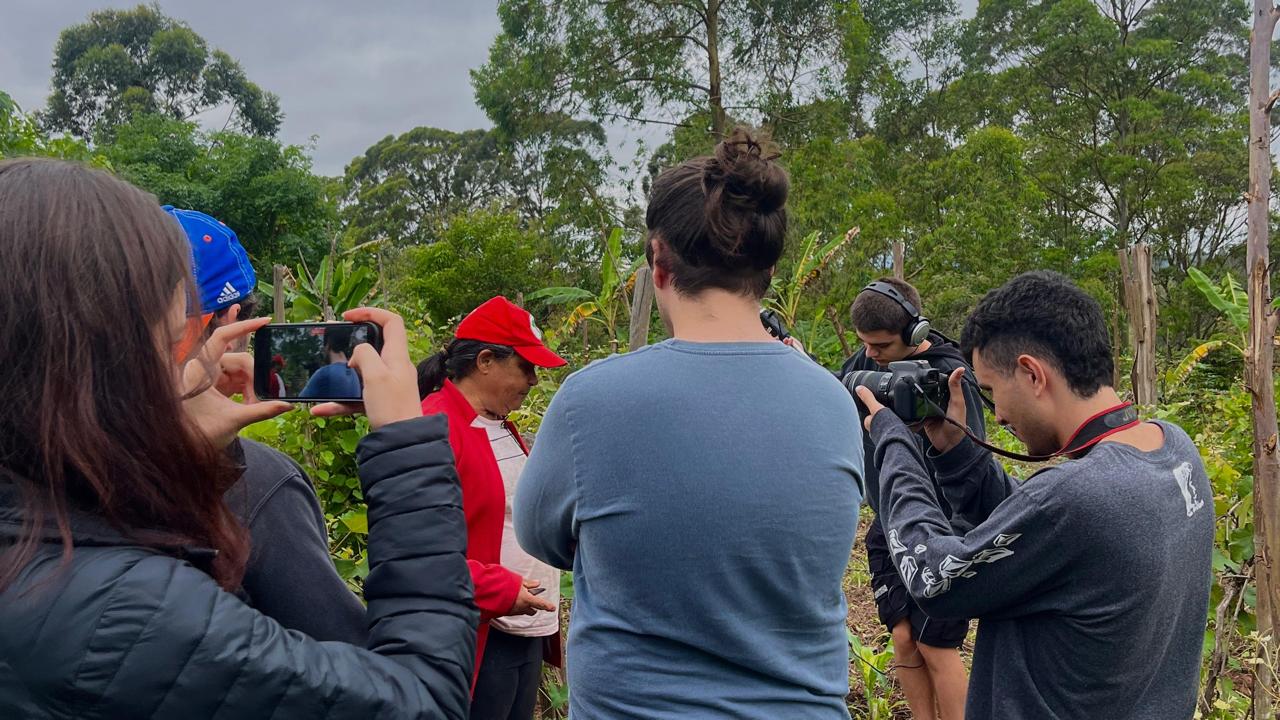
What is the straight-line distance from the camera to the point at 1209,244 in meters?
17.5

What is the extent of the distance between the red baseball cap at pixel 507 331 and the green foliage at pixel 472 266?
623 inches

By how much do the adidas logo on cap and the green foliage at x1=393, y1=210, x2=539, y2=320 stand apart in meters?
17.1

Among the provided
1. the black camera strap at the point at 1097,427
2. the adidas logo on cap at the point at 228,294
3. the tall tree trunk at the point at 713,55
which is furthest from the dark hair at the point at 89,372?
the tall tree trunk at the point at 713,55

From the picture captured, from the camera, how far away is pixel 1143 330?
6.14m

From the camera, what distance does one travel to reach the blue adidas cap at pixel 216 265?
1.28 metres

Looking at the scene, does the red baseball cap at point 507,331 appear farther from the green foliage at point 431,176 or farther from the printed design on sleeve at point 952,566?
the green foliage at point 431,176

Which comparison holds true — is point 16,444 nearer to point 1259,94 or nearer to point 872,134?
point 1259,94

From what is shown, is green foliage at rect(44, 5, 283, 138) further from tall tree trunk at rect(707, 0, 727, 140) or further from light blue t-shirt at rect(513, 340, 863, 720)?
light blue t-shirt at rect(513, 340, 863, 720)

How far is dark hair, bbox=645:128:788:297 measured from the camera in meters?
1.37

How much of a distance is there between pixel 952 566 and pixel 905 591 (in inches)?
65.9

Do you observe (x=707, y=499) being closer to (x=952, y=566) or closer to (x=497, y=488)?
(x=952, y=566)

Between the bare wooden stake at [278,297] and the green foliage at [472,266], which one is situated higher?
the green foliage at [472,266]

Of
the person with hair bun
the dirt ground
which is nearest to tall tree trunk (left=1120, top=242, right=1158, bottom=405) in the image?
the dirt ground

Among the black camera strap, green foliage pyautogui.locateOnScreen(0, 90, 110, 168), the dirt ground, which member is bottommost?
the dirt ground
